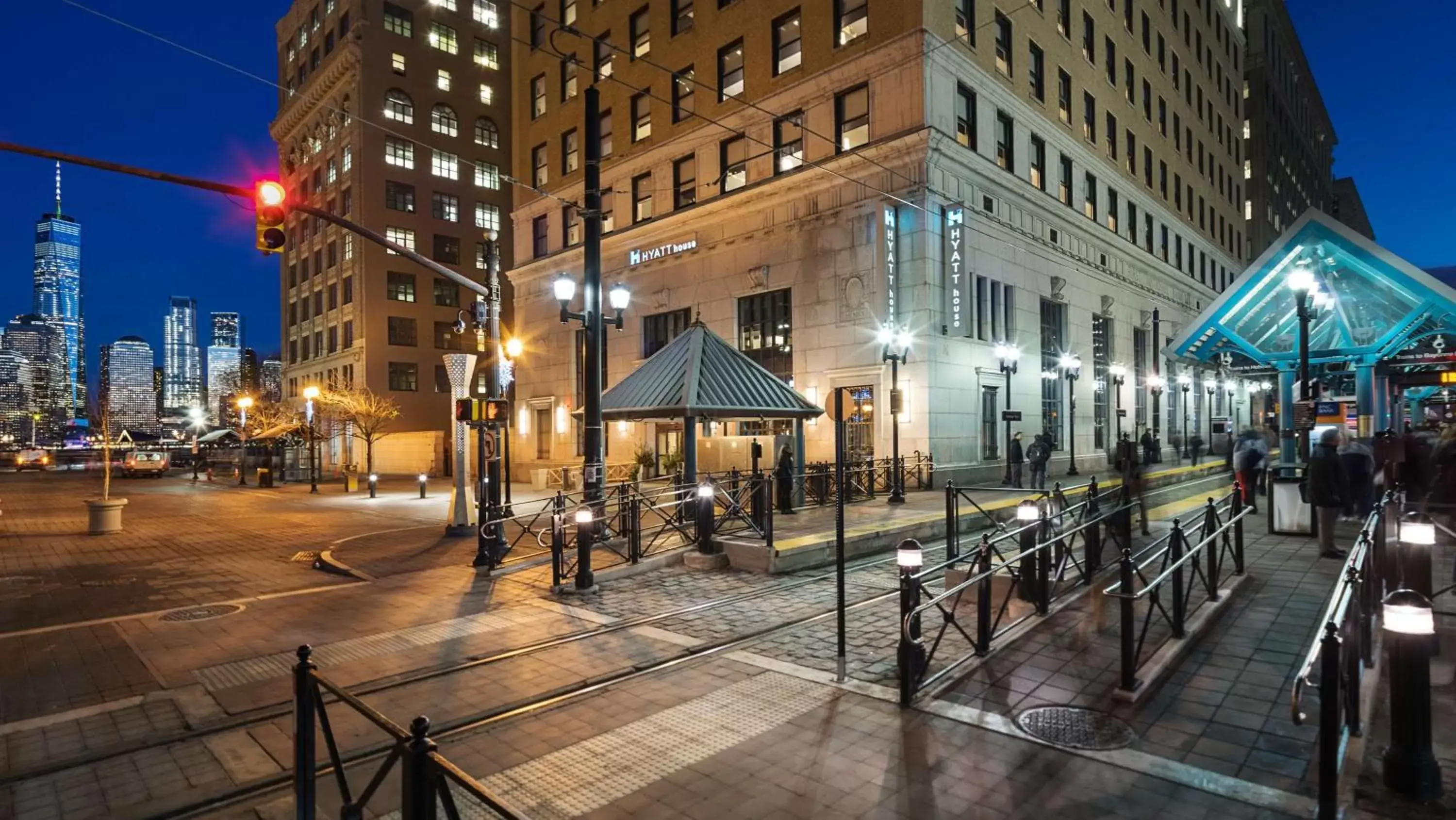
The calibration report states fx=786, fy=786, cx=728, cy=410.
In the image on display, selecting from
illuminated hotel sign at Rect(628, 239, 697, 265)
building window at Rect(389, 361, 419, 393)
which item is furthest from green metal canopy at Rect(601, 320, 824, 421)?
building window at Rect(389, 361, 419, 393)

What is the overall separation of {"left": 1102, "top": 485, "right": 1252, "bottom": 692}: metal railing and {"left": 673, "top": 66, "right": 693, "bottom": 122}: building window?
83.9 feet

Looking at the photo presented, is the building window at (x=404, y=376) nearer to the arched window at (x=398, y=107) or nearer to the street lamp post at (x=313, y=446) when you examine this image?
the street lamp post at (x=313, y=446)

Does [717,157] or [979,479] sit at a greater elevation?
[717,157]

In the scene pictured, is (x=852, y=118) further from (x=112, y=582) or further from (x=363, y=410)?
(x=363, y=410)

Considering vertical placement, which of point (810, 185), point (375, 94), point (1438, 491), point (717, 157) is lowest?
point (1438, 491)

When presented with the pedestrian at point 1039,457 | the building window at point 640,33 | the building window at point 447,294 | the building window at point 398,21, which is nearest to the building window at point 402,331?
the building window at point 447,294

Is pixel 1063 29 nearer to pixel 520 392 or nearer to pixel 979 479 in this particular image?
pixel 979 479

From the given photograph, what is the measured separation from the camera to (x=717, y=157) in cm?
3019

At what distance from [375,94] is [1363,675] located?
2250 inches

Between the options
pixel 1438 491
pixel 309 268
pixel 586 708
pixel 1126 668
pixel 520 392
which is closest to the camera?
pixel 1126 668

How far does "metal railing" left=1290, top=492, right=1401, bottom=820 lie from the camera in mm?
4035

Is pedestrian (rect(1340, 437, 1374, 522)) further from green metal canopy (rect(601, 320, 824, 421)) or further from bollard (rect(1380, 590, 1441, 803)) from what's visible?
green metal canopy (rect(601, 320, 824, 421))

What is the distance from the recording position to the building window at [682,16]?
104 ft

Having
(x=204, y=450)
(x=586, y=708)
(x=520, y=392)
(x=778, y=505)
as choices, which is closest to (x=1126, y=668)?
(x=586, y=708)
